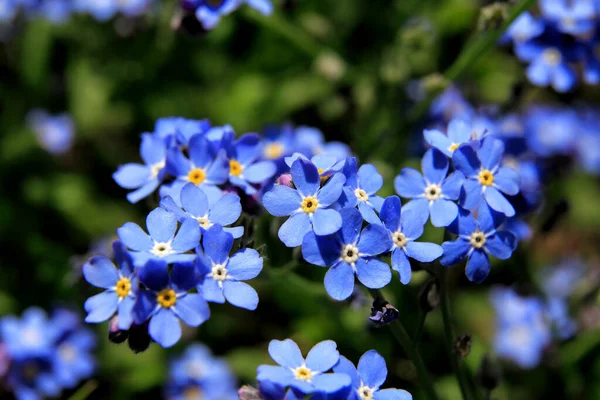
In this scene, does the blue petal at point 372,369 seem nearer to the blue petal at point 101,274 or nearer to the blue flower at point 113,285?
the blue flower at point 113,285

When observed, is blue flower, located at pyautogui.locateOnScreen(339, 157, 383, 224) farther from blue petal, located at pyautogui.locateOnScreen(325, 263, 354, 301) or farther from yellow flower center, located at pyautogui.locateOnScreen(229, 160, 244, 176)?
yellow flower center, located at pyautogui.locateOnScreen(229, 160, 244, 176)

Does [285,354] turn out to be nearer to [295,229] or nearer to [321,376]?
[321,376]

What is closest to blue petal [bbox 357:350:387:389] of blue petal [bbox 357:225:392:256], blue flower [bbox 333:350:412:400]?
blue flower [bbox 333:350:412:400]

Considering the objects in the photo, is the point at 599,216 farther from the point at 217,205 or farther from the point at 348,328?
the point at 217,205

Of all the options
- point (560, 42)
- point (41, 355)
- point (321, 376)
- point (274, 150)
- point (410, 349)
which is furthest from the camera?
point (41, 355)

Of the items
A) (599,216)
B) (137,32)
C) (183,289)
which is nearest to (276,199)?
(183,289)

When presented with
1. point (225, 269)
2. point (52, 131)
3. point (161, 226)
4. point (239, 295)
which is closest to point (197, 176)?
point (161, 226)
